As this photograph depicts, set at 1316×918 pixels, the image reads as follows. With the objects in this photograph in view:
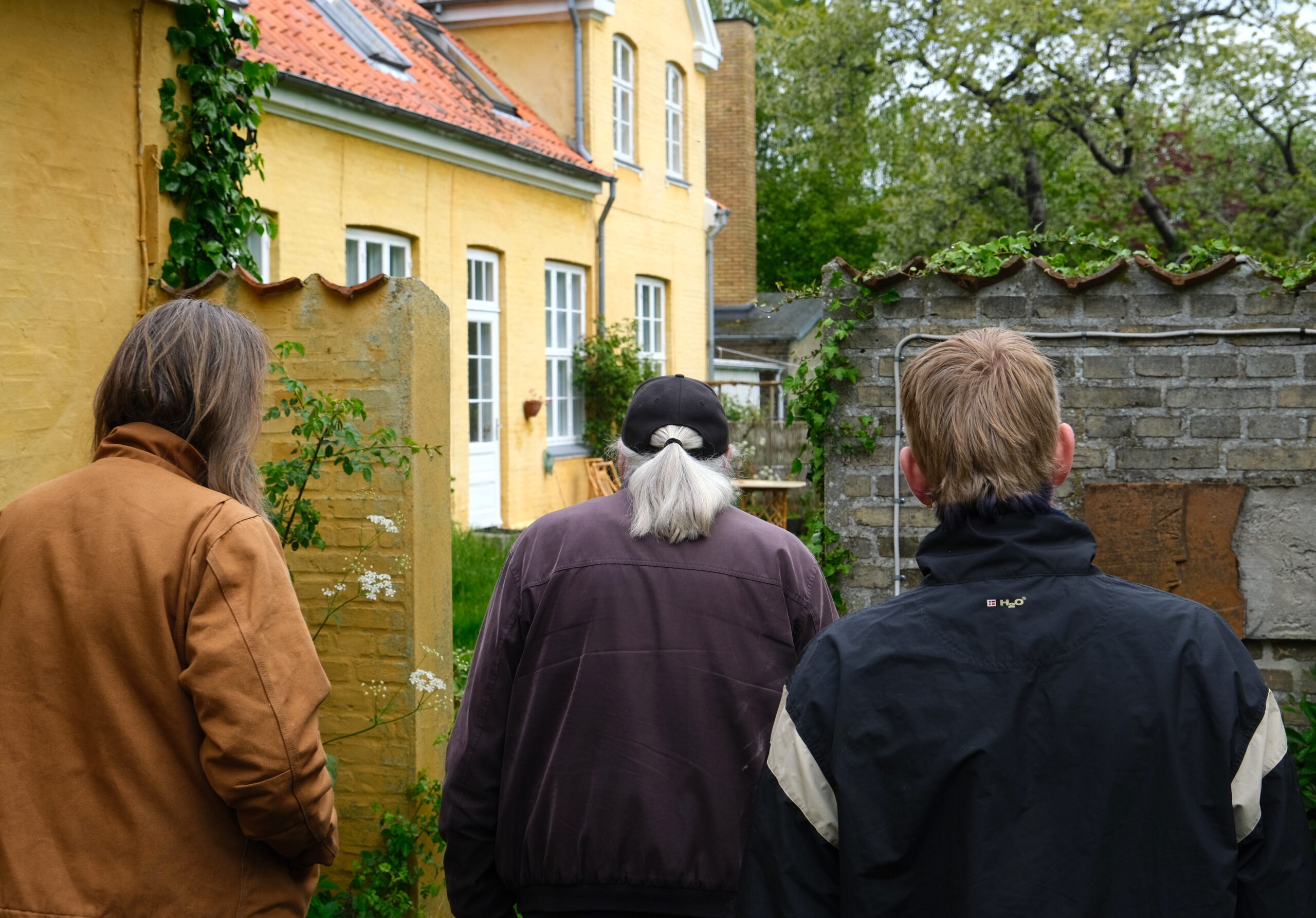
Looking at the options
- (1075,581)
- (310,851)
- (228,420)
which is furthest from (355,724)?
(1075,581)

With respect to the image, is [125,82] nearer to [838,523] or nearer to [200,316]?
[200,316]

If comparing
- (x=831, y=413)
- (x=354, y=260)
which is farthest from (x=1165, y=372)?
(x=354, y=260)

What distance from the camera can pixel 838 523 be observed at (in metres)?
5.04

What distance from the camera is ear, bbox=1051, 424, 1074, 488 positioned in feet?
5.95

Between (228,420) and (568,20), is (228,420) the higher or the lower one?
the lower one

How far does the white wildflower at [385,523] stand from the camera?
13.5 feet

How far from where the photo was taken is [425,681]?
13.7ft

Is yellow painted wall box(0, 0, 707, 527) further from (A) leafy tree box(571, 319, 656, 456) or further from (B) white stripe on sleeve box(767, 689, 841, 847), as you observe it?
(B) white stripe on sleeve box(767, 689, 841, 847)

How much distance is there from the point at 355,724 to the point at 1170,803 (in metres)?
3.20

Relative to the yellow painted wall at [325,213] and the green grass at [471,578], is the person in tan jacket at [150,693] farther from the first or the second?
the green grass at [471,578]

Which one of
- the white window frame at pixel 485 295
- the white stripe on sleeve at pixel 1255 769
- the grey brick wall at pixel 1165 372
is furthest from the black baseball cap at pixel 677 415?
the white window frame at pixel 485 295

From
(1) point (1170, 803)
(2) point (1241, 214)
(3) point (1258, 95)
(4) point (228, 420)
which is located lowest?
(1) point (1170, 803)

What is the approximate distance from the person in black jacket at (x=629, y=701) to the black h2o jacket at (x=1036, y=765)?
Answer: 0.76 meters

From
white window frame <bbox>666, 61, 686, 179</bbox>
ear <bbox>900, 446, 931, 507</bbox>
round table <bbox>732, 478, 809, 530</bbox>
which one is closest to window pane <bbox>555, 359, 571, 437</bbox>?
round table <bbox>732, 478, 809, 530</bbox>
